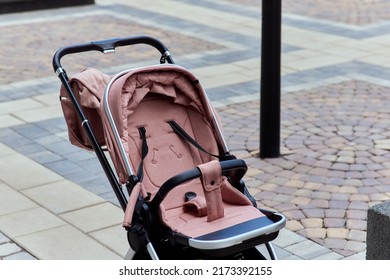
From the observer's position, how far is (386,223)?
4859 millimetres

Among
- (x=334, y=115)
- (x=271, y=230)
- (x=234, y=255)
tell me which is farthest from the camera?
(x=334, y=115)

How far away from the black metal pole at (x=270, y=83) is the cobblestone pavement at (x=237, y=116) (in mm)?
178

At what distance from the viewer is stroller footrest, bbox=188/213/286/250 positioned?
14.1 ft

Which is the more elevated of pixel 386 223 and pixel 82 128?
pixel 82 128

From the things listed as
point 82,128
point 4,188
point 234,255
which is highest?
point 82,128

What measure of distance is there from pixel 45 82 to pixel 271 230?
6.76 metres

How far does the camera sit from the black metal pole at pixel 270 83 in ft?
25.5

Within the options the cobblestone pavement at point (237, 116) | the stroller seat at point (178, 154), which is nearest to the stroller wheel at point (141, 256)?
the stroller seat at point (178, 154)

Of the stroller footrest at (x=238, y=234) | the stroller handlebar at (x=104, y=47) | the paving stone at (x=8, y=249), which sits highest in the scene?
the stroller handlebar at (x=104, y=47)

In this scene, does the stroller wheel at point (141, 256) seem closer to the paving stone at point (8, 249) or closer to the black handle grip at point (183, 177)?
the black handle grip at point (183, 177)

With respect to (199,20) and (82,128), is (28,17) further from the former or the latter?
(82,128)

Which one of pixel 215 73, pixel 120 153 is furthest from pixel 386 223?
pixel 215 73

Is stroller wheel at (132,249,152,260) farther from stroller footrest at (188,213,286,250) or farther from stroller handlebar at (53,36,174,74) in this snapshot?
stroller handlebar at (53,36,174,74)

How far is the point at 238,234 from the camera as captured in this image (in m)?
4.38
